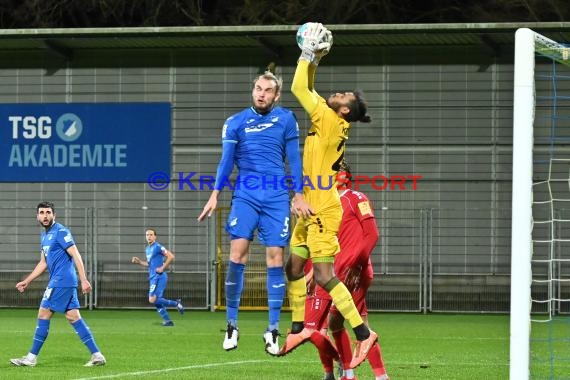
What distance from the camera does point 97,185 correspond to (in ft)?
97.9

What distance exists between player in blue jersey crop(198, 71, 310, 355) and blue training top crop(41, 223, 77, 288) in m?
5.04

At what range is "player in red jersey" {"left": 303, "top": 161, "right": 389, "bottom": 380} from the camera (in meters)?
12.7

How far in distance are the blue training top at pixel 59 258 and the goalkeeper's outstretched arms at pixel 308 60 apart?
6.13 metres

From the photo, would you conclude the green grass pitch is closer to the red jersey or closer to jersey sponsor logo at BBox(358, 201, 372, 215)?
the red jersey

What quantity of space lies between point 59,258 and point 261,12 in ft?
69.1

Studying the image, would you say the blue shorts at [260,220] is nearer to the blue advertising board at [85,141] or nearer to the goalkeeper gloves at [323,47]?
the goalkeeper gloves at [323,47]

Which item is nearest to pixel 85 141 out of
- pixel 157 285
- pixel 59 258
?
pixel 157 285

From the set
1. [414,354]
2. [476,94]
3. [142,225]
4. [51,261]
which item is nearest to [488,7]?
[476,94]

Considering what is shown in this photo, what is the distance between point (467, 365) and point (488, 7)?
2153 centimetres

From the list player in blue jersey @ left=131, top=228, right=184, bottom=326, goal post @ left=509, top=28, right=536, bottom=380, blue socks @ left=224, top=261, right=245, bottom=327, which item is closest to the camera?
goal post @ left=509, top=28, right=536, bottom=380

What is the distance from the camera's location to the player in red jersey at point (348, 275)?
41.6 feet

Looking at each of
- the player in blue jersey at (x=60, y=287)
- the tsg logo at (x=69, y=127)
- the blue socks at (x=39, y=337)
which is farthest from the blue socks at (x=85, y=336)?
the tsg logo at (x=69, y=127)

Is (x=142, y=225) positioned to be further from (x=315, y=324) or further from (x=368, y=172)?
(x=315, y=324)

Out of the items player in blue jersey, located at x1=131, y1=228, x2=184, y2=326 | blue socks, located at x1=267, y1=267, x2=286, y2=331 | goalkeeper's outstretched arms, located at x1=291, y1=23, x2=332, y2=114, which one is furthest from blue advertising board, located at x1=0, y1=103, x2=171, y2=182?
goalkeeper's outstretched arms, located at x1=291, y1=23, x2=332, y2=114
